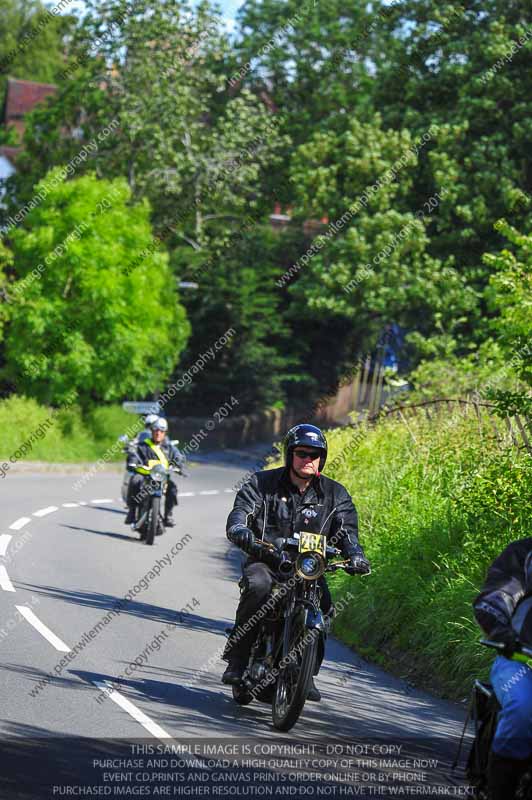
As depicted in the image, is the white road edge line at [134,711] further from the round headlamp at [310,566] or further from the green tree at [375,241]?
the green tree at [375,241]

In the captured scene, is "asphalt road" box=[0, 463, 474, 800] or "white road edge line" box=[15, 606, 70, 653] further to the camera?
"white road edge line" box=[15, 606, 70, 653]

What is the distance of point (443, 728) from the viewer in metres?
8.65

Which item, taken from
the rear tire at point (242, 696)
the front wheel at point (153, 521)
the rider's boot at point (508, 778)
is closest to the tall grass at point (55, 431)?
the front wheel at point (153, 521)

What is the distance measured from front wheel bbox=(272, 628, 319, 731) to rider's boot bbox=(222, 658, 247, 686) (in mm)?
366

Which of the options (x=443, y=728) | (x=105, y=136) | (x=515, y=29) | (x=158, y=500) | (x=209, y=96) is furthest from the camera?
(x=209, y=96)

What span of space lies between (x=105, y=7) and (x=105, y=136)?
167 inches

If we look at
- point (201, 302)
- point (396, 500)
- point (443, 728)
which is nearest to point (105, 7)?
point (201, 302)

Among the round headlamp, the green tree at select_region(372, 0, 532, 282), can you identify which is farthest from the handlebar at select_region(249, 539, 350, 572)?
the green tree at select_region(372, 0, 532, 282)

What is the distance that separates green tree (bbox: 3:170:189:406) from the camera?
36.5 meters

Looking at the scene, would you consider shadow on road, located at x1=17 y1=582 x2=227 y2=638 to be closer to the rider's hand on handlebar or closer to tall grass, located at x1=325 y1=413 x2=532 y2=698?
tall grass, located at x1=325 y1=413 x2=532 y2=698

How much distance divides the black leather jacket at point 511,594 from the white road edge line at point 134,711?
2643mm

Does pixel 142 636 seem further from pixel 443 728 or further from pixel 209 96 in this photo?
pixel 209 96

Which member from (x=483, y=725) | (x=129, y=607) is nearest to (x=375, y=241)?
(x=129, y=607)

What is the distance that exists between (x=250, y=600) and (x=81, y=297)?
1139 inches
